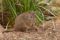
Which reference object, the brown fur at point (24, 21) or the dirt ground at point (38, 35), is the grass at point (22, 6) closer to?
the brown fur at point (24, 21)

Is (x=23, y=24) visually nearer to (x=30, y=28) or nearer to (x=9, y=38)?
(x=30, y=28)

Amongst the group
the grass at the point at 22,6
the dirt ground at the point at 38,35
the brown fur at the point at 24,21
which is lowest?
the dirt ground at the point at 38,35

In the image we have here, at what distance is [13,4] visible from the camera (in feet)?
14.1

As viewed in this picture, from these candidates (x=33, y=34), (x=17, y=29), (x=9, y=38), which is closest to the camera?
(x=9, y=38)

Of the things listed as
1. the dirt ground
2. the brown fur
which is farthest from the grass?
the dirt ground

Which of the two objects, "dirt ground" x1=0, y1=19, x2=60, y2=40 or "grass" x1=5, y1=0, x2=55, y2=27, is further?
"grass" x1=5, y1=0, x2=55, y2=27

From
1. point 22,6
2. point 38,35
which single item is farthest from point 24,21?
point 38,35

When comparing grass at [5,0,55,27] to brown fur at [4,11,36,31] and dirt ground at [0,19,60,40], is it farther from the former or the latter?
dirt ground at [0,19,60,40]

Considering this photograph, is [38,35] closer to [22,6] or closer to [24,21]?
[24,21]

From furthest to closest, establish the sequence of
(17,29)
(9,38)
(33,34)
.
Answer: (17,29) → (33,34) → (9,38)

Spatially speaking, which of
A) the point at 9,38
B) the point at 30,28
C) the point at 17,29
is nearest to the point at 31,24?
the point at 30,28

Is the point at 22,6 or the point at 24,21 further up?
the point at 22,6

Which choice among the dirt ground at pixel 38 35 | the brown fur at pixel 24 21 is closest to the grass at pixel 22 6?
the brown fur at pixel 24 21

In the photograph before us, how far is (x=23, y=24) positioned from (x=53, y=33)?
2.56 feet
